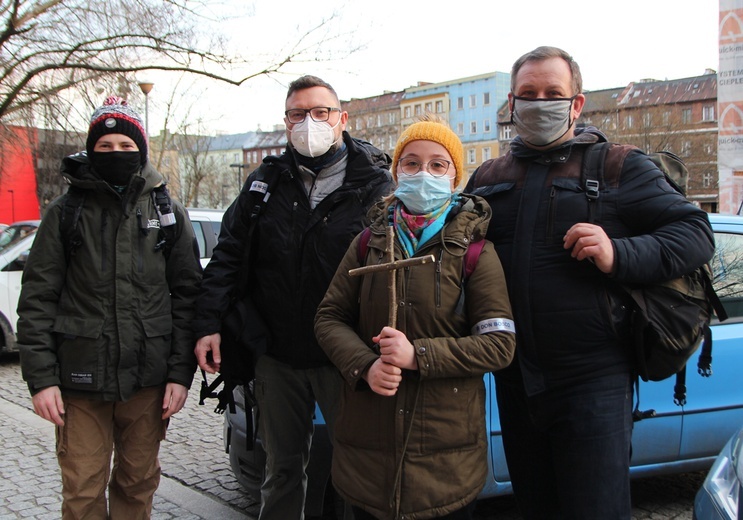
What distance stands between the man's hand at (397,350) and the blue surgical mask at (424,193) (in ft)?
1.64

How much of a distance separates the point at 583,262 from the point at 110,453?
219 centimetres

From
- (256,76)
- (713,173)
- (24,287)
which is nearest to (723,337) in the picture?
(24,287)

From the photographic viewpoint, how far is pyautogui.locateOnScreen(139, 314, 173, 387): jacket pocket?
9.22 feet

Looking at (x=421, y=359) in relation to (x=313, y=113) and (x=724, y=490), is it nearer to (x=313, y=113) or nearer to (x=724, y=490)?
(x=724, y=490)

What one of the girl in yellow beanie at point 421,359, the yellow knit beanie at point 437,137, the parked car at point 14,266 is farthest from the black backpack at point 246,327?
the parked car at point 14,266

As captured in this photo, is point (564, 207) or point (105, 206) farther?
point (105, 206)

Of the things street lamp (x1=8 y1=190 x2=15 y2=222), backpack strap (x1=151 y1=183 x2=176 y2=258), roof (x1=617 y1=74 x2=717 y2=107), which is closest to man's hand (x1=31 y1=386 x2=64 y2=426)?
backpack strap (x1=151 y1=183 x2=176 y2=258)

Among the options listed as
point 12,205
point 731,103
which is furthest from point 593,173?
point 12,205

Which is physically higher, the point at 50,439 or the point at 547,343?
the point at 547,343

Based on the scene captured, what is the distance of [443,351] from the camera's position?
6.83ft

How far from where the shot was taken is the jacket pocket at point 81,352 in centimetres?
271

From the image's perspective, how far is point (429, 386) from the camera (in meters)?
2.16

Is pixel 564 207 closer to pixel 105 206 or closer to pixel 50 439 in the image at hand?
pixel 105 206

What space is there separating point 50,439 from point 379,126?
78504 millimetres
